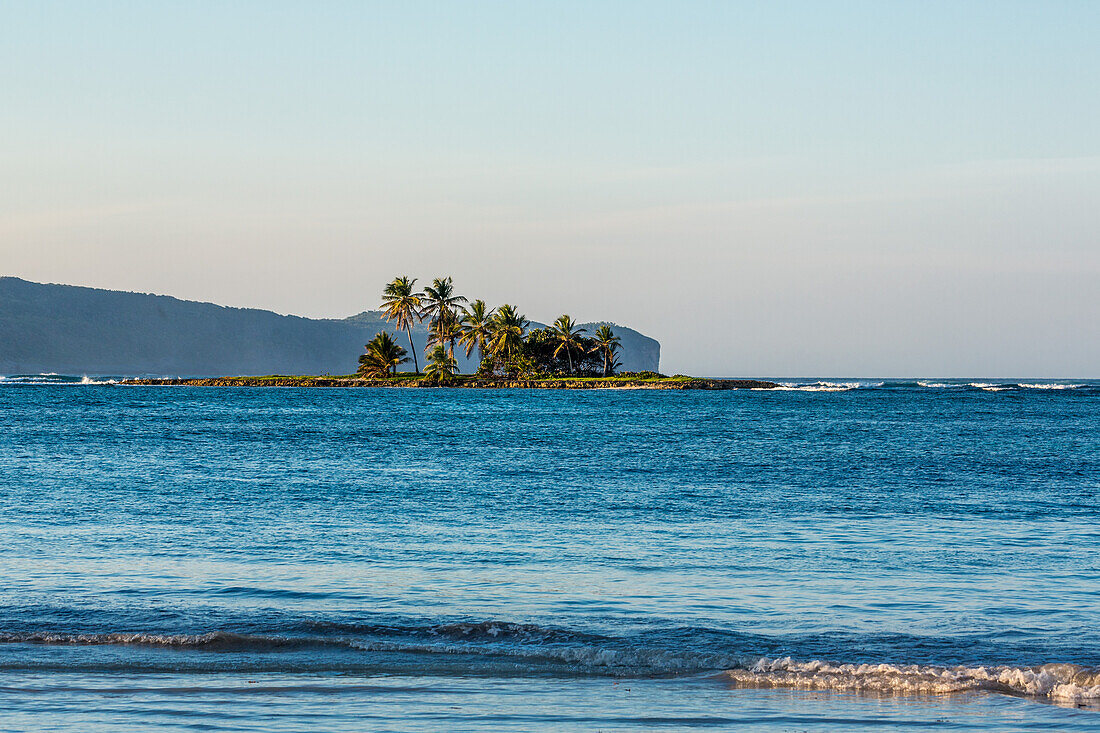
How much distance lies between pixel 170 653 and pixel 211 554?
21.7ft

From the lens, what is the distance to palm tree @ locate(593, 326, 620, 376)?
13912cm

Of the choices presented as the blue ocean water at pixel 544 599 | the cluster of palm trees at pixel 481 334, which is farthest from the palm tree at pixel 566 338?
the blue ocean water at pixel 544 599

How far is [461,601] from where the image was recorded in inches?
576

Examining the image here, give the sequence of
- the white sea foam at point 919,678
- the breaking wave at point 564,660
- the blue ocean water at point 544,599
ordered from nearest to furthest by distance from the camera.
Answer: the blue ocean water at point 544,599 → the white sea foam at point 919,678 → the breaking wave at point 564,660

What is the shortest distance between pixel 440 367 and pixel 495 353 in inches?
365

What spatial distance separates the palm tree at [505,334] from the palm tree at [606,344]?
1039 centimetres

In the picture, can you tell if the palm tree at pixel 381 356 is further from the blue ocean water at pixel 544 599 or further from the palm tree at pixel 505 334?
the blue ocean water at pixel 544 599

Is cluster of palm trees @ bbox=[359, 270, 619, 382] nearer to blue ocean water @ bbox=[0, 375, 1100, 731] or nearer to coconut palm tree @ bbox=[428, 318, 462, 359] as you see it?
coconut palm tree @ bbox=[428, 318, 462, 359]

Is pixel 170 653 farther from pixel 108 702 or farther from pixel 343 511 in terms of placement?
pixel 343 511

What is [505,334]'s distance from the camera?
13750 cm

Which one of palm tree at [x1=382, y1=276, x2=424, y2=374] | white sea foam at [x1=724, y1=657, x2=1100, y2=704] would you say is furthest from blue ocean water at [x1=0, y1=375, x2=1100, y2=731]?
palm tree at [x1=382, y1=276, x2=424, y2=374]

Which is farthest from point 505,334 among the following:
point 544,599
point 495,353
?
point 544,599

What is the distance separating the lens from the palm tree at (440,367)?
5600 inches

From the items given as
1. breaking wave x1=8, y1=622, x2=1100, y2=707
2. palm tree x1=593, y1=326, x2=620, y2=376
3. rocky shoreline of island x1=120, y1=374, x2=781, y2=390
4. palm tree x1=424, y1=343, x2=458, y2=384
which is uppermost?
palm tree x1=593, y1=326, x2=620, y2=376
